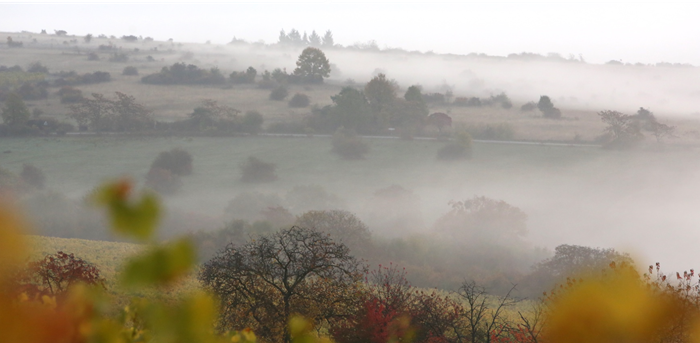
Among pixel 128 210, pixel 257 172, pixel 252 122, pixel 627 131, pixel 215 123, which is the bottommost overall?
pixel 257 172

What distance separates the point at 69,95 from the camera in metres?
74.8

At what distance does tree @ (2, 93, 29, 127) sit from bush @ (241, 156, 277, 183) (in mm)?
28925

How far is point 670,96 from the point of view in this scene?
10769cm

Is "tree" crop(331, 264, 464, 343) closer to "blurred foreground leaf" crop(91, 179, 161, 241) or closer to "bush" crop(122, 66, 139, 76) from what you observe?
"blurred foreground leaf" crop(91, 179, 161, 241)

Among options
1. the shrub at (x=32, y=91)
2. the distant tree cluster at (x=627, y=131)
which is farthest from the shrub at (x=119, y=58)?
the distant tree cluster at (x=627, y=131)

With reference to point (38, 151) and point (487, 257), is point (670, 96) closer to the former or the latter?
point (487, 257)

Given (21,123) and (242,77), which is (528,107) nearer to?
(242,77)

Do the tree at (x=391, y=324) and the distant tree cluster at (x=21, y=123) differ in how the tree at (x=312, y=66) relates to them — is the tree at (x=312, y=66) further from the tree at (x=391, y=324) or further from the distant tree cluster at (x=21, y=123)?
the tree at (x=391, y=324)

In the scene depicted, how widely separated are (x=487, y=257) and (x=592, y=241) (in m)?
13.3

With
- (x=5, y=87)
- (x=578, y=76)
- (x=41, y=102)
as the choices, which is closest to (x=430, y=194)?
(x=41, y=102)

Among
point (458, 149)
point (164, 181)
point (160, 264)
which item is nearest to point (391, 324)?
point (160, 264)

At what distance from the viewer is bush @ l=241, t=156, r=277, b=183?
5319 cm

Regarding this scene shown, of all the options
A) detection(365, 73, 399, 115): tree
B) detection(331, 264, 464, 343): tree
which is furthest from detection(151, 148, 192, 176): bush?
detection(331, 264, 464, 343): tree

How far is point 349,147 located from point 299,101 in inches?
915
